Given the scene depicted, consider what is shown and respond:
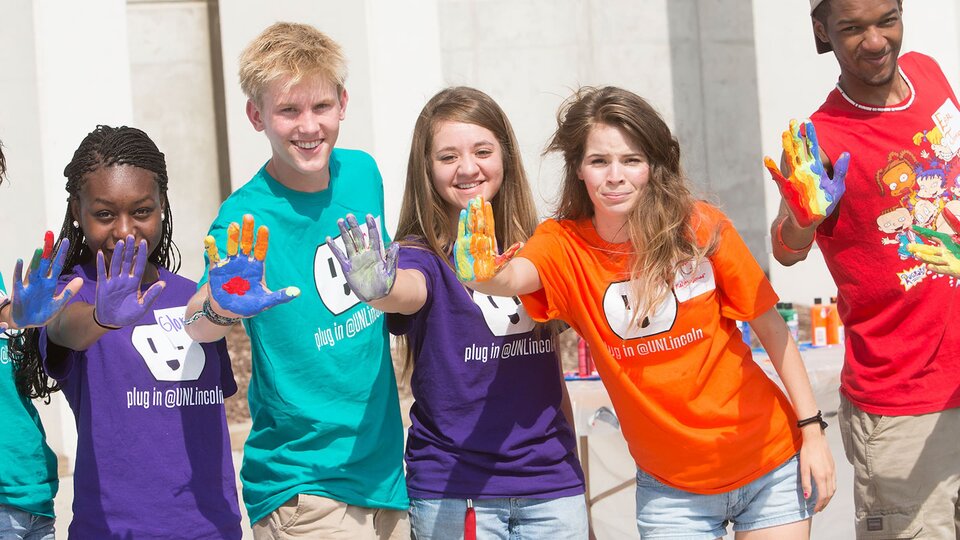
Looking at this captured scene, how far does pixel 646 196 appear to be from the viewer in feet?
10.3

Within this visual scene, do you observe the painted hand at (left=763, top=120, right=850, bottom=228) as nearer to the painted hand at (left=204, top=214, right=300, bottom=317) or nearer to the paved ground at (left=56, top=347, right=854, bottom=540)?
the painted hand at (left=204, top=214, right=300, bottom=317)

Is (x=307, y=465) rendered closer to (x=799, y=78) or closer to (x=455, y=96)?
(x=455, y=96)

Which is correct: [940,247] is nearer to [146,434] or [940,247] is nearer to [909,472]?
[909,472]

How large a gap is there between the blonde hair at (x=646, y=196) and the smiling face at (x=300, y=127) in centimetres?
59

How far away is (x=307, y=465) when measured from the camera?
306cm

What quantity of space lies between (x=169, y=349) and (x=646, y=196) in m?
1.21

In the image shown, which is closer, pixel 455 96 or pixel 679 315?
pixel 679 315

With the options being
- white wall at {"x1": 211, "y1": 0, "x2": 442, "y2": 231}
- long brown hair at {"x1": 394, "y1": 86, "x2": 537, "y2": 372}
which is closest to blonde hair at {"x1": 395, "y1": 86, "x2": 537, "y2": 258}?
long brown hair at {"x1": 394, "y1": 86, "x2": 537, "y2": 372}

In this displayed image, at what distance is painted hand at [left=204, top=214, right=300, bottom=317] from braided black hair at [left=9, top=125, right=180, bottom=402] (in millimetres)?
344

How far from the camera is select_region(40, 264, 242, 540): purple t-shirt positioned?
9.57 ft

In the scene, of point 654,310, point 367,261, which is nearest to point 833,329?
point 654,310

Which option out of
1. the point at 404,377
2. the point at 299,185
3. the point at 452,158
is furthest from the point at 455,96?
the point at 404,377

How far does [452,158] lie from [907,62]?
3.96 ft

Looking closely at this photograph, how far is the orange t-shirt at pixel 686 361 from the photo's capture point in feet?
9.81
